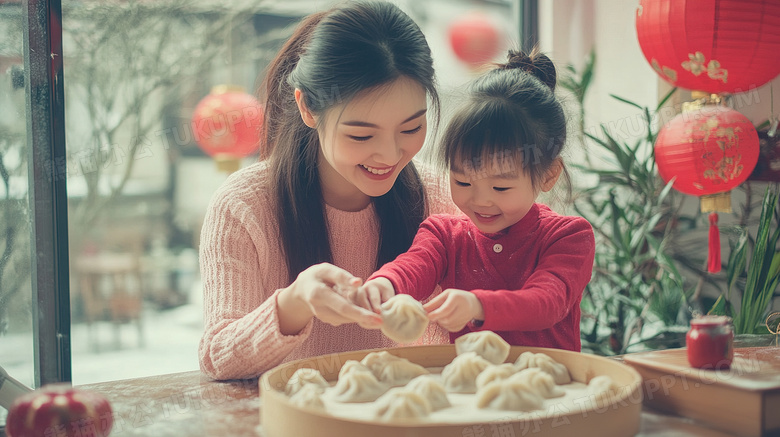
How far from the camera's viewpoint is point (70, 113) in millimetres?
2838

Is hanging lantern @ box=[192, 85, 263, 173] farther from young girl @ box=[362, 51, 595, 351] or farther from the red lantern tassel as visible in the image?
the red lantern tassel

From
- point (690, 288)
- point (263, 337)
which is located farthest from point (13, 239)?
point (690, 288)

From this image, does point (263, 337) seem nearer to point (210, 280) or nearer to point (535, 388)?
point (210, 280)

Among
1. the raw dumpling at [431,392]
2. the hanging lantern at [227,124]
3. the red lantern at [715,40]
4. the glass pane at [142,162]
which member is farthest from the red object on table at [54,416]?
the red lantern at [715,40]

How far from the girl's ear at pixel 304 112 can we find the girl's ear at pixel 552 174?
1.80 feet

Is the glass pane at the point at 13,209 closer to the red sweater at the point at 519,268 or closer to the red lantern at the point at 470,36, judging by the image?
the red sweater at the point at 519,268

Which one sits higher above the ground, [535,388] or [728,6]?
[728,6]

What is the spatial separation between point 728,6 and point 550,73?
1.01 meters

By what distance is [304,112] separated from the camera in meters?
1.66

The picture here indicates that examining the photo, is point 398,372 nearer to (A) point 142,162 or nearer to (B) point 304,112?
(B) point 304,112

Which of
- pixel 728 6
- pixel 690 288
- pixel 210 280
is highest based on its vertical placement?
pixel 728 6

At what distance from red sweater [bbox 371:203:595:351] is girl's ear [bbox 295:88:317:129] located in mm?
364

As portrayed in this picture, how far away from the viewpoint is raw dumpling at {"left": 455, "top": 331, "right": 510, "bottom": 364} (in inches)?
49.3

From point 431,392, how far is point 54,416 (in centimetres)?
55
